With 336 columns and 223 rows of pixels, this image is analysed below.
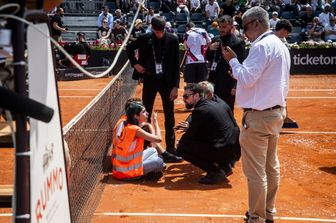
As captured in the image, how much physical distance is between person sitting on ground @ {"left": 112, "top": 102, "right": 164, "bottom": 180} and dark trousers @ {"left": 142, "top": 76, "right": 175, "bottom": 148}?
3.02 feet

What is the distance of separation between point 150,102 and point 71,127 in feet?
9.63

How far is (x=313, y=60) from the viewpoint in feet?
64.1

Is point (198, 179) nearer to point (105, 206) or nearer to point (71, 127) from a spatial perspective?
point (105, 206)

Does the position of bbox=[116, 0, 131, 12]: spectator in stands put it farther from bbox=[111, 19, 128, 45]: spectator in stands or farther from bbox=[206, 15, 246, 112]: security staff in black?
bbox=[206, 15, 246, 112]: security staff in black

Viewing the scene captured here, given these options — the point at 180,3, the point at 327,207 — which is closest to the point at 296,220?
the point at 327,207

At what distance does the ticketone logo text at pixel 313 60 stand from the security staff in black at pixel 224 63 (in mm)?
11793

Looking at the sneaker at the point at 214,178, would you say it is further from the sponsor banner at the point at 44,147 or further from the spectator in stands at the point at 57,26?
the spectator in stands at the point at 57,26

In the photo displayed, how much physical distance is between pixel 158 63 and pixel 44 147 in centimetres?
572

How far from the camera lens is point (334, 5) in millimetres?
24719

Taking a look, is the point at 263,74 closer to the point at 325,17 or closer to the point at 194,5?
the point at 325,17

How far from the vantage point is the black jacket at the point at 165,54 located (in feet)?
24.9

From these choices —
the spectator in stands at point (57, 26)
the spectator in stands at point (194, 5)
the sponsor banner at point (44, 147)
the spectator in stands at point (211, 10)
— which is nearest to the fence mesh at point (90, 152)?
the sponsor banner at point (44, 147)

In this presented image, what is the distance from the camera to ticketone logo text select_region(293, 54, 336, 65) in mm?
19453

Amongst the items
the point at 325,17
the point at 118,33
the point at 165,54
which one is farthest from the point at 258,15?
the point at 325,17
